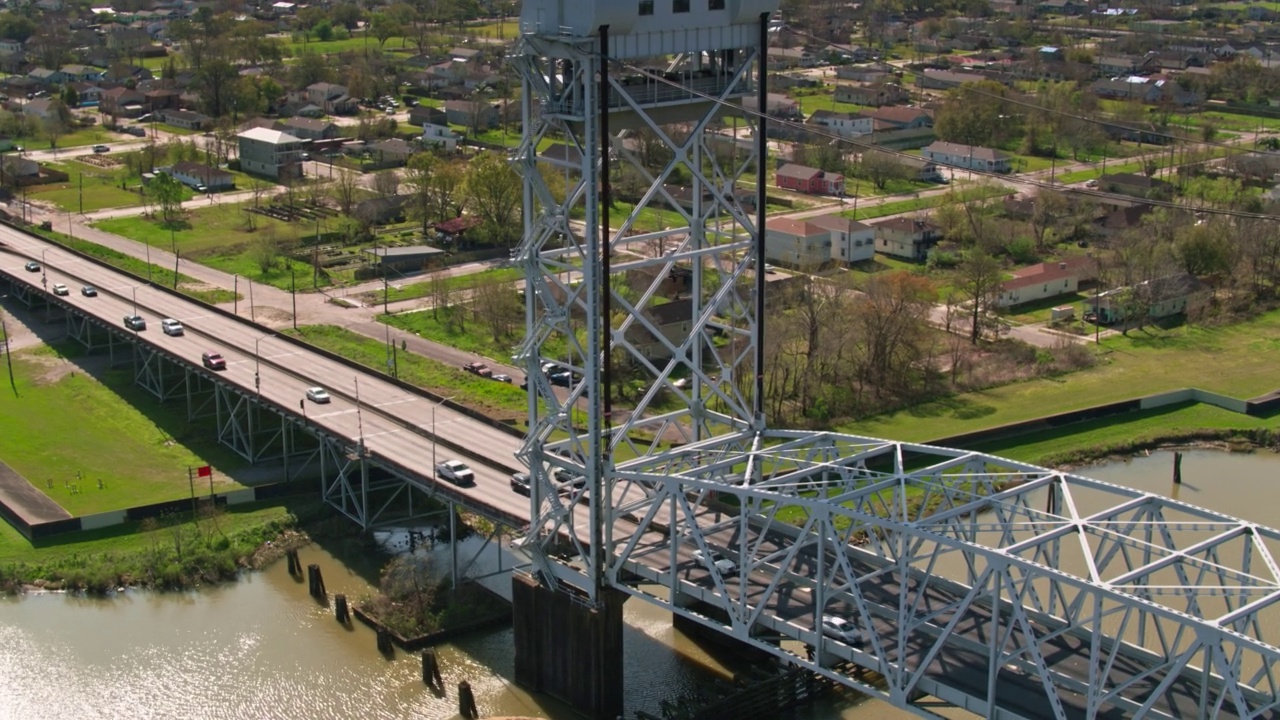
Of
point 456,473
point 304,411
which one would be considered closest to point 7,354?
point 304,411

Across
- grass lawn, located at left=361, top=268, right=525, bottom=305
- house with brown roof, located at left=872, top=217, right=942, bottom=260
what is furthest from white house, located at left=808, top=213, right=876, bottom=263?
grass lawn, located at left=361, top=268, right=525, bottom=305

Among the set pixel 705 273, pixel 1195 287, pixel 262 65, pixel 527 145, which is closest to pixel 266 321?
pixel 705 273

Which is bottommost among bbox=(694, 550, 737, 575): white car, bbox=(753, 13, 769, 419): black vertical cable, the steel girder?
the steel girder

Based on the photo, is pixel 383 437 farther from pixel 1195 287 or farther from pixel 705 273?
pixel 1195 287

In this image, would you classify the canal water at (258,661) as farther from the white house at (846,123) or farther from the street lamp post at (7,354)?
the white house at (846,123)

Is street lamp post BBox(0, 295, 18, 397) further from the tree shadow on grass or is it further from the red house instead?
the red house

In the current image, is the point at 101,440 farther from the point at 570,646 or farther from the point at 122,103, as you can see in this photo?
the point at 122,103
